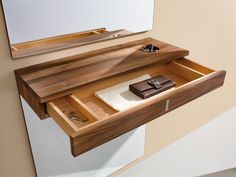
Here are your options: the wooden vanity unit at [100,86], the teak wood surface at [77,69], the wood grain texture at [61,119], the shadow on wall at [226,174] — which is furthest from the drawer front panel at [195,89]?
the shadow on wall at [226,174]

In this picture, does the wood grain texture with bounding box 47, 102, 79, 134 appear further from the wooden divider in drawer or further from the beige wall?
the beige wall

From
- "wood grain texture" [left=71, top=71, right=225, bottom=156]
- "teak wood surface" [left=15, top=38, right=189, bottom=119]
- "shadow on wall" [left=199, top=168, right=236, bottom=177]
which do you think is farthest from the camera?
"shadow on wall" [left=199, top=168, right=236, bottom=177]

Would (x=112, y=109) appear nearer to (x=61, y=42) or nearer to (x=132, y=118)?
(x=132, y=118)

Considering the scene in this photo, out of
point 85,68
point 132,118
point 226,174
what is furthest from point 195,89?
point 226,174

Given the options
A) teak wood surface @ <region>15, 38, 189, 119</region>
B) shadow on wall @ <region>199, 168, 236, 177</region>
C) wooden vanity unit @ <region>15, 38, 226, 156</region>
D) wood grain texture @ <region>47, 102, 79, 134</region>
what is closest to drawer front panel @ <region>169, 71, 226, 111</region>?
wooden vanity unit @ <region>15, 38, 226, 156</region>

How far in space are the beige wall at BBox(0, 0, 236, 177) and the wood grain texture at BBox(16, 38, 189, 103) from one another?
0.05 meters

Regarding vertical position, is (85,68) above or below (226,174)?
above

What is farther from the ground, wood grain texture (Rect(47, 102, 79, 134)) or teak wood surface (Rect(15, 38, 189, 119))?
teak wood surface (Rect(15, 38, 189, 119))

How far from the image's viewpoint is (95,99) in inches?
35.9

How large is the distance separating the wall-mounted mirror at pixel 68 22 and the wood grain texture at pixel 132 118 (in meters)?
0.42

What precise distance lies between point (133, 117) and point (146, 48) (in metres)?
0.44

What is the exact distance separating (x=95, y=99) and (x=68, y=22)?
0.33 meters

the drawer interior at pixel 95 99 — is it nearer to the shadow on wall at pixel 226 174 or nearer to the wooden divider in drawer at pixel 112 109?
the wooden divider in drawer at pixel 112 109

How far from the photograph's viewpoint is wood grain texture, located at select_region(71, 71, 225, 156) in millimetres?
669
